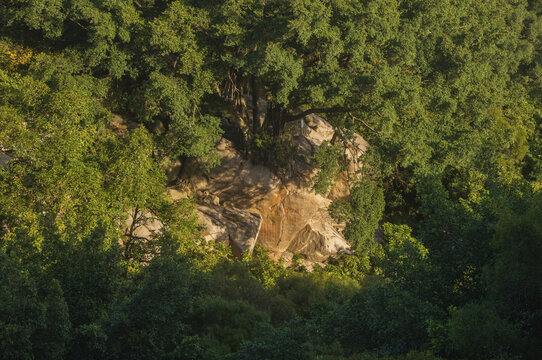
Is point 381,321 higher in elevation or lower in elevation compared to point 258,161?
lower

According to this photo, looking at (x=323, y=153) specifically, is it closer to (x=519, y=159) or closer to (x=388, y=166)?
(x=388, y=166)

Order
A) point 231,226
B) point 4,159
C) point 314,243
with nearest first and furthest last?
1. point 4,159
2. point 231,226
3. point 314,243

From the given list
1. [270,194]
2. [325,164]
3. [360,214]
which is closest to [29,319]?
[325,164]

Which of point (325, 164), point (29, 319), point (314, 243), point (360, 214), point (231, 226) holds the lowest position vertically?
point (314, 243)

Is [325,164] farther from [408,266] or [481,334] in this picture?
[481,334]

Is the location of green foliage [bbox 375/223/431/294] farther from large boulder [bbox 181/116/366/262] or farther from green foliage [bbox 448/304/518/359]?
large boulder [bbox 181/116/366/262]

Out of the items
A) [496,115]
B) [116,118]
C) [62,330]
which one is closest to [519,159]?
[496,115]
